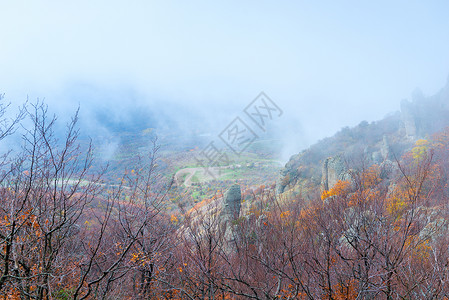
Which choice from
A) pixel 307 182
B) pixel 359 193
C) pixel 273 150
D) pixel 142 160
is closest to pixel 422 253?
pixel 359 193

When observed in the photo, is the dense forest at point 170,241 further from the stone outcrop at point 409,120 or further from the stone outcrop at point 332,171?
the stone outcrop at point 409,120

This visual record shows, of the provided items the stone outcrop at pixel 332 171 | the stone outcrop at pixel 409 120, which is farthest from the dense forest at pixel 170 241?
the stone outcrop at pixel 409 120

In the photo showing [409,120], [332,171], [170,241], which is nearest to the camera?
[170,241]

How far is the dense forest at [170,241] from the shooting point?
438cm

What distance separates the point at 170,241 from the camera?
9.25 m

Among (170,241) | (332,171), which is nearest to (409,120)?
(332,171)

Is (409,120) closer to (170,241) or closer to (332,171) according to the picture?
(332,171)

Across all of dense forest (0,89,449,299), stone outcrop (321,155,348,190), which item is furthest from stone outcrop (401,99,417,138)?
dense forest (0,89,449,299)

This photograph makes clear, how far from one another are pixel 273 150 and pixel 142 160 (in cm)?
13830

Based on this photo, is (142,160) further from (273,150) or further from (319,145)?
(273,150)

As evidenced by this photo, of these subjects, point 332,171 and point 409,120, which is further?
point 409,120

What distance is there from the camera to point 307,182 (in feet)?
160

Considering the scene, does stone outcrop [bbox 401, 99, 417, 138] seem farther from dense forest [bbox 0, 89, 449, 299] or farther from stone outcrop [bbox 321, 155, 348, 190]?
dense forest [bbox 0, 89, 449, 299]

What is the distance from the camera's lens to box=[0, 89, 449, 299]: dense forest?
438 cm
